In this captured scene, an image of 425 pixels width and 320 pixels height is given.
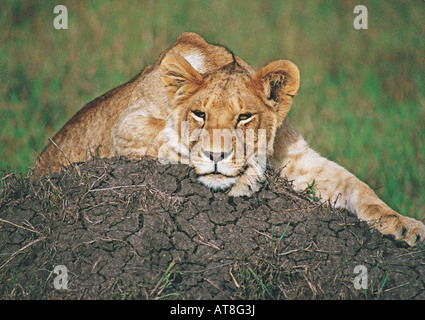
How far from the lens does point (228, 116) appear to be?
4.35 m

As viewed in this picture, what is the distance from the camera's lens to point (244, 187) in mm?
4500

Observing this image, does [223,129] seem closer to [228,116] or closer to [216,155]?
[228,116]

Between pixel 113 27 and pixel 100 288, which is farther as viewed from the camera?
pixel 113 27

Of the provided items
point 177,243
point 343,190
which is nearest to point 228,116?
point 177,243

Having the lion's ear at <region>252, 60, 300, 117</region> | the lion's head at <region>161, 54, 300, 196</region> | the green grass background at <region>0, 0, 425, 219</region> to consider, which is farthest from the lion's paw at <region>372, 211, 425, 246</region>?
the green grass background at <region>0, 0, 425, 219</region>

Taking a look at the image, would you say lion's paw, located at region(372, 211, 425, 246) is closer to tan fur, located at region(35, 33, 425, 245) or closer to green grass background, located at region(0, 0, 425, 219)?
tan fur, located at region(35, 33, 425, 245)

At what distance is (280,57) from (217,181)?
794 cm

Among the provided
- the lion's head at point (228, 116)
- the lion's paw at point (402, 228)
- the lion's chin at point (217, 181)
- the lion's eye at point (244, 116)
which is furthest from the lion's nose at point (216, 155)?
the lion's paw at point (402, 228)

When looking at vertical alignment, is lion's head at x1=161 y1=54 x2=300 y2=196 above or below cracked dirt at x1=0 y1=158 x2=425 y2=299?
above

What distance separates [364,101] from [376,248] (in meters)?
6.28

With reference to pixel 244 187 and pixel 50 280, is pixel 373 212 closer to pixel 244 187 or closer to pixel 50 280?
pixel 244 187

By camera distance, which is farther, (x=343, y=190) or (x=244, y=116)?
(x=343, y=190)

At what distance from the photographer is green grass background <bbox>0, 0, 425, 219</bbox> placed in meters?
8.12

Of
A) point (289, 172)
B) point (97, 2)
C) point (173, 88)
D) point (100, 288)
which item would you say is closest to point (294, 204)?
point (289, 172)
